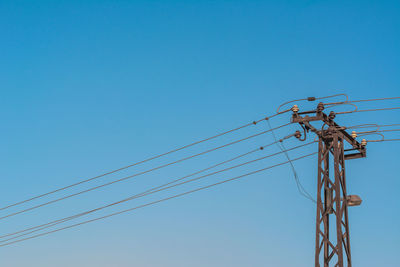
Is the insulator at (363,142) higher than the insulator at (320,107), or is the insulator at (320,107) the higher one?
the insulator at (320,107)

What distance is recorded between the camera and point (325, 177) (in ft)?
58.4

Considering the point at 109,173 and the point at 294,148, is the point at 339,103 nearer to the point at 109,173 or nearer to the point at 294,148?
the point at 294,148

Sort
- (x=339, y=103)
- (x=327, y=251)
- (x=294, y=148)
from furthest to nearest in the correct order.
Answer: (x=294, y=148) → (x=339, y=103) → (x=327, y=251)

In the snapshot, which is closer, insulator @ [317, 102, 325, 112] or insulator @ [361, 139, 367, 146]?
insulator @ [317, 102, 325, 112]

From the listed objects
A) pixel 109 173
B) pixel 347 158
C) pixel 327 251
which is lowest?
pixel 327 251

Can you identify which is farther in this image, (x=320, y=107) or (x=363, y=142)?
(x=363, y=142)

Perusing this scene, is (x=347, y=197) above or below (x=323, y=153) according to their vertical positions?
below

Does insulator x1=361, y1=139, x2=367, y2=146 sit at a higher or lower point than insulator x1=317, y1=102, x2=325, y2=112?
lower

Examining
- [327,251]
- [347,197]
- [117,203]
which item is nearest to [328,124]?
[347,197]

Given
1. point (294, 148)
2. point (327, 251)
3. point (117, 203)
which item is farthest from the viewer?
point (117, 203)

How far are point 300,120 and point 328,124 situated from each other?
3.06ft

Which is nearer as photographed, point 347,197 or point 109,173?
point 347,197

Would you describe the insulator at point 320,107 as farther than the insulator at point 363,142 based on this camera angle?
No

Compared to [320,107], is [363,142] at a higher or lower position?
lower
